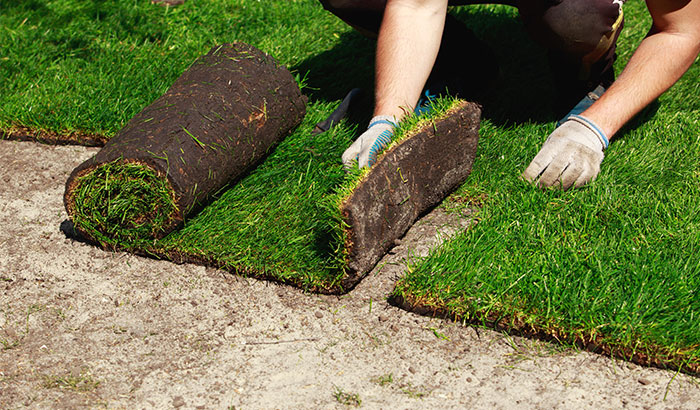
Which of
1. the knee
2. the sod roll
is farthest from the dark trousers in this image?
the sod roll

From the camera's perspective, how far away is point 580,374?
83.5 inches

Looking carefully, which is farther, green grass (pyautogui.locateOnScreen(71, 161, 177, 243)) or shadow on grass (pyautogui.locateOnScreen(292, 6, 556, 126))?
shadow on grass (pyautogui.locateOnScreen(292, 6, 556, 126))

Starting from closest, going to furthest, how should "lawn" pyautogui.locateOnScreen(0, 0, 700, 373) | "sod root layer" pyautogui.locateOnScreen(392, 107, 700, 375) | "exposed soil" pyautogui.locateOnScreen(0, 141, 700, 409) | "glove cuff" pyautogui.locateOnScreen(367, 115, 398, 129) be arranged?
"exposed soil" pyautogui.locateOnScreen(0, 141, 700, 409), "sod root layer" pyautogui.locateOnScreen(392, 107, 700, 375), "lawn" pyautogui.locateOnScreen(0, 0, 700, 373), "glove cuff" pyautogui.locateOnScreen(367, 115, 398, 129)

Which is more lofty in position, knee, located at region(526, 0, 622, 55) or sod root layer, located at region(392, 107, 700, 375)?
knee, located at region(526, 0, 622, 55)

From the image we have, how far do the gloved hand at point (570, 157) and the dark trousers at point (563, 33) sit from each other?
447mm

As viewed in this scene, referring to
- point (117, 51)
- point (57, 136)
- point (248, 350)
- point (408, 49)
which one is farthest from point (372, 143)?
point (117, 51)

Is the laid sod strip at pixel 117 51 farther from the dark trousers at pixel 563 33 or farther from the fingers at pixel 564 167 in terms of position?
the fingers at pixel 564 167

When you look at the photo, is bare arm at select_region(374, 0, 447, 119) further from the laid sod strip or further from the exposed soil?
the laid sod strip

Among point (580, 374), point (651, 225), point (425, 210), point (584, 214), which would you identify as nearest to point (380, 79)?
point (425, 210)

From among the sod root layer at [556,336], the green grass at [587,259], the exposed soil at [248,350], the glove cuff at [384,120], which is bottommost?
the exposed soil at [248,350]

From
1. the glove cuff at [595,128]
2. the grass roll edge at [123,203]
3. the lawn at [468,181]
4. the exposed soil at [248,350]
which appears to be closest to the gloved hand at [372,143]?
the lawn at [468,181]

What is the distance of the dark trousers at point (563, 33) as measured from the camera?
318cm

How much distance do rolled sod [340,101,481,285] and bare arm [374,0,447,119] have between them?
0.25 m

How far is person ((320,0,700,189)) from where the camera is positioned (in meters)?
2.94
